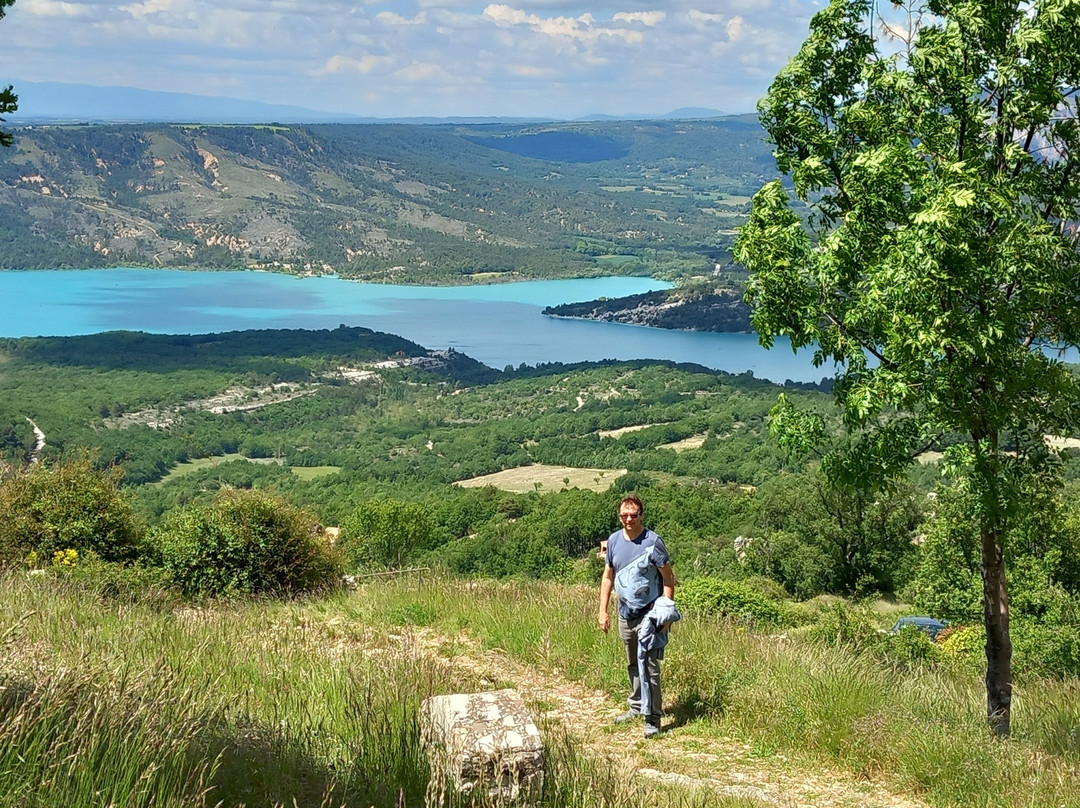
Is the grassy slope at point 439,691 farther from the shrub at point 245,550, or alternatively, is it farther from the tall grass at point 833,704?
the shrub at point 245,550

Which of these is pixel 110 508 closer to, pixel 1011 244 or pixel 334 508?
pixel 1011 244

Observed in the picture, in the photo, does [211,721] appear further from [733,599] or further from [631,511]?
[733,599]

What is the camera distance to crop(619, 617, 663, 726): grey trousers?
17.4 ft

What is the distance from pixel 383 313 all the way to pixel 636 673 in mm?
149190

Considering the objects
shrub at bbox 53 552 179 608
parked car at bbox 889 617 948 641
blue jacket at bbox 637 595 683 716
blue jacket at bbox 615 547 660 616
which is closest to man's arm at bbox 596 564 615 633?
blue jacket at bbox 615 547 660 616

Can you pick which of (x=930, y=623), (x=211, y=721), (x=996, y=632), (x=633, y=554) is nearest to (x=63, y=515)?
(x=633, y=554)

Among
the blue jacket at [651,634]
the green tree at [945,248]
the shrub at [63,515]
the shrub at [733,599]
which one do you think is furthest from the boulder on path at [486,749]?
the shrub at [733,599]

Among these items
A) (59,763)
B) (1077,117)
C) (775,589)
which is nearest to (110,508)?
(59,763)

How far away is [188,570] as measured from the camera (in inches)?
381

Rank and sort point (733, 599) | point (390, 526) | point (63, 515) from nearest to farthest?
point (63, 515) < point (733, 599) < point (390, 526)

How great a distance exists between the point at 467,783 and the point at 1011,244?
3.82 m

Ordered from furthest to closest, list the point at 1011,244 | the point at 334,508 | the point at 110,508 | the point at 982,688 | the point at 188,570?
the point at 334,508
the point at 110,508
the point at 188,570
the point at 982,688
the point at 1011,244

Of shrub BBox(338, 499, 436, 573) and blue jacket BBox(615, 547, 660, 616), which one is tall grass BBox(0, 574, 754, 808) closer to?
blue jacket BBox(615, 547, 660, 616)

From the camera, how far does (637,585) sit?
5.41 m
